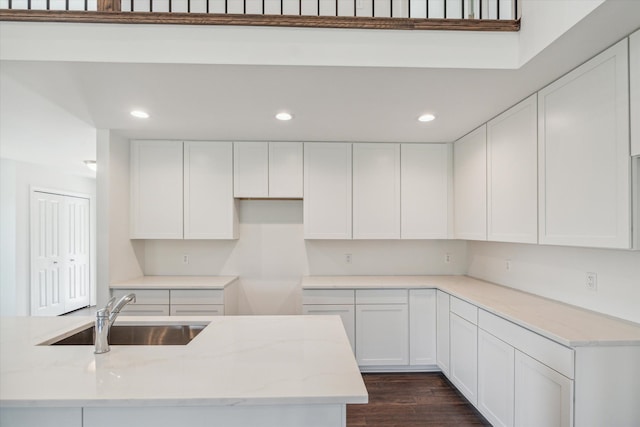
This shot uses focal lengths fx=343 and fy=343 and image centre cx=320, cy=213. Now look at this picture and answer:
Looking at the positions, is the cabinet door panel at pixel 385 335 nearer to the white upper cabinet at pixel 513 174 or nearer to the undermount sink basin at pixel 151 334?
the white upper cabinet at pixel 513 174

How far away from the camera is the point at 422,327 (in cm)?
329

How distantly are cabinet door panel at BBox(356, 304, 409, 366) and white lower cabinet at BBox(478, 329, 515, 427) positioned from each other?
88cm

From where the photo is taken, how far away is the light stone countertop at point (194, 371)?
114 cm

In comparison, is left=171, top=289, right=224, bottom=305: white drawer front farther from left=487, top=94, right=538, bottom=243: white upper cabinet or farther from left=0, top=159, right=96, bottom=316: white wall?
left=0, top=159, right=96, bottom=316: white wall

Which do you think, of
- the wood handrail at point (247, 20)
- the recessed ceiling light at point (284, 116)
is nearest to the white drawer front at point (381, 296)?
the recessed ceiling light at point (284, 116)

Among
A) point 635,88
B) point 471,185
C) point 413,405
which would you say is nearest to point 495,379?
point 413,405

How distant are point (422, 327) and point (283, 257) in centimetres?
163

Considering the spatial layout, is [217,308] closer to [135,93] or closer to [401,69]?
[135,93]

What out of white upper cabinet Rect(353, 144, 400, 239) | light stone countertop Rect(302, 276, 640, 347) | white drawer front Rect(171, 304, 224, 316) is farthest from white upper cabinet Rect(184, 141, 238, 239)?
white upper cabinet Rect(353, 144, 400, 239)

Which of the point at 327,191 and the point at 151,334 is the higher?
the point at 327,191

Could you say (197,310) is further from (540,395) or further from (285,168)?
(540,395)

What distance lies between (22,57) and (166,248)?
2.32 m

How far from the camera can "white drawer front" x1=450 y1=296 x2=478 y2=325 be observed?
2.55 m

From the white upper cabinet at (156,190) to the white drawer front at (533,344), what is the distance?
2.92m
